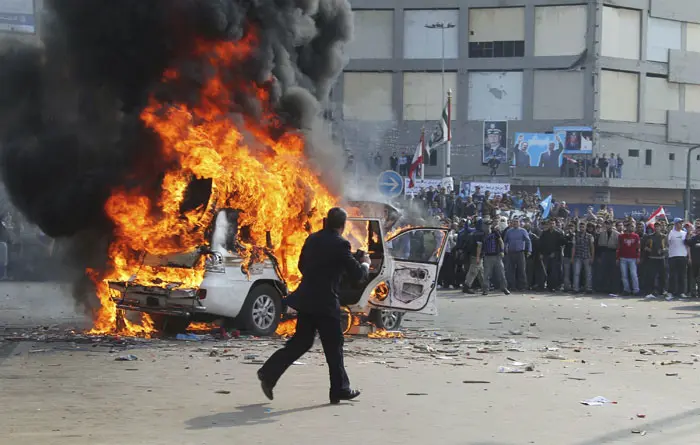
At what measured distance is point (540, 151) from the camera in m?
54.4

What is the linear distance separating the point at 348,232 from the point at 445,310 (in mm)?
4970

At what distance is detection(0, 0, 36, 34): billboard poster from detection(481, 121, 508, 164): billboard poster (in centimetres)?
2906

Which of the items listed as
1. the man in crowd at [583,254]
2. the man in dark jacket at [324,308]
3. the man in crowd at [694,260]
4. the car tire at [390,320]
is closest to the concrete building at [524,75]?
the man in crowd at [583,254]

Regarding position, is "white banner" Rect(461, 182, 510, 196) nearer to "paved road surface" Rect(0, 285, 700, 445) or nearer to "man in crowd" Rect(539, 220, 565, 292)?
"man in crowd" Rect(539, 220, 565, 292)

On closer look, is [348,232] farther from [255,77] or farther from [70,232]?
[70,232]

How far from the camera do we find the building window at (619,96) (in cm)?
5578

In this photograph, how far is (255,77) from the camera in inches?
602

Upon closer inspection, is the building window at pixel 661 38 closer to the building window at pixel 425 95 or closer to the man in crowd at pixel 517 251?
the building window at pixel 425 95

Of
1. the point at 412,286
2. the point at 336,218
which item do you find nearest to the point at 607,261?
the point at 412,286

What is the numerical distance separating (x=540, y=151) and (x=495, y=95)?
4447 mm

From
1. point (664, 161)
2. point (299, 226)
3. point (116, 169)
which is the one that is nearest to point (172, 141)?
point (116, 169)

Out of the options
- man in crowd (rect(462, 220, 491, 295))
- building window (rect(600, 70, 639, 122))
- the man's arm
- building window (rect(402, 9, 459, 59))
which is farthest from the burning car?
building window (rect(600, 70, 639, 122))

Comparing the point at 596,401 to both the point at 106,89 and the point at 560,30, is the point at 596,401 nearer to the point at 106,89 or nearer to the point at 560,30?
the point at 106,89

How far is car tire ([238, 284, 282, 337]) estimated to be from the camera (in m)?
12.3
